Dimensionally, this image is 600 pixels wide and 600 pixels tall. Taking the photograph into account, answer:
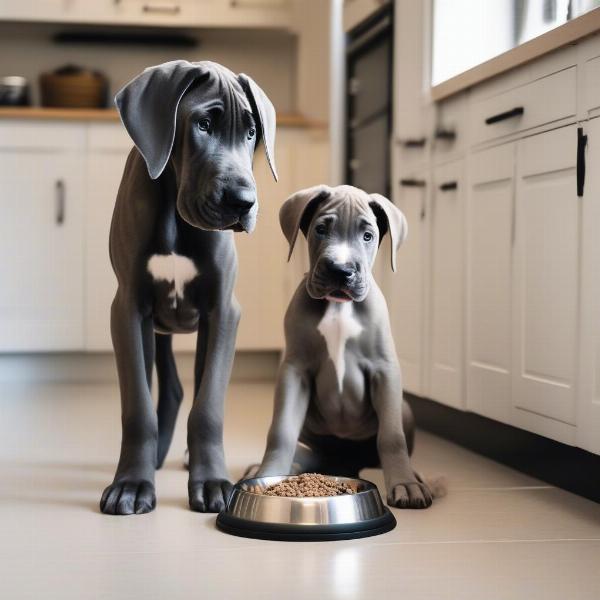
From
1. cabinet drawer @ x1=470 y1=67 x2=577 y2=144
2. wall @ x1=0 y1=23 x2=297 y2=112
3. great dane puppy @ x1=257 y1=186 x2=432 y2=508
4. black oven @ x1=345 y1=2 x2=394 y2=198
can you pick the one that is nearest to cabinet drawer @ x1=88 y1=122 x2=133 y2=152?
wall @ x1=0 y1=23 x2=297 y2=112

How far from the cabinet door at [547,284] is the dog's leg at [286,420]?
2.07 feet

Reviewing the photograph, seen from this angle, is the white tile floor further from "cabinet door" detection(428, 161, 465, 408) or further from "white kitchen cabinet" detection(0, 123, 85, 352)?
"white kitchen cabinet" detection(0, 123, 85, 352)

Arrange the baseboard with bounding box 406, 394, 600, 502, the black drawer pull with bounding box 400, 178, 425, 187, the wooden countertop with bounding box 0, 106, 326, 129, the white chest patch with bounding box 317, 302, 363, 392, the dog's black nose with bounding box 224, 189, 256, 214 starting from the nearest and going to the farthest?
the dog's black nose with bounding box 224, 189, 256, 214 → the white chest patch with bounding box 317, 302, 363, 392 → the baseboard with bounding box 406, 394, 600, 502 → the black drawer pull with bounding box 400, 178, 425, 187 → the wooden countertop with bounding box 0, 106, 326, 129

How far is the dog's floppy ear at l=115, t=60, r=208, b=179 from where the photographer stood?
→ 1.96m

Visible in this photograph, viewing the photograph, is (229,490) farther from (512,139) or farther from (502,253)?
(512,139)

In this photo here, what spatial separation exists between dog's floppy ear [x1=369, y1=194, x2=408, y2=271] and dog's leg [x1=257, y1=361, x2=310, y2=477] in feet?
1.09

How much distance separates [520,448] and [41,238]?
3.03 m

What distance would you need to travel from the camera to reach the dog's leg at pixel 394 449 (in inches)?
81.4

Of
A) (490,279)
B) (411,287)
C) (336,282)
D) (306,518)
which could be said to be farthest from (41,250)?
(306,518)

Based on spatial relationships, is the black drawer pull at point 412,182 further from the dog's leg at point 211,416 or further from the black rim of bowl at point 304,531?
the black rim of bowl at point 304,531

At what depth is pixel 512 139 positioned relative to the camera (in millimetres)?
2629

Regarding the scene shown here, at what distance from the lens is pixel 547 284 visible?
2410mm

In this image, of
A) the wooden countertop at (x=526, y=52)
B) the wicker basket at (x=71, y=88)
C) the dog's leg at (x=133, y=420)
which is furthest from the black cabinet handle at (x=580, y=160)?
the wicker basket at (x=71, y=88)

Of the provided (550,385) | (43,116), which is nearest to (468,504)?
(550,385)
